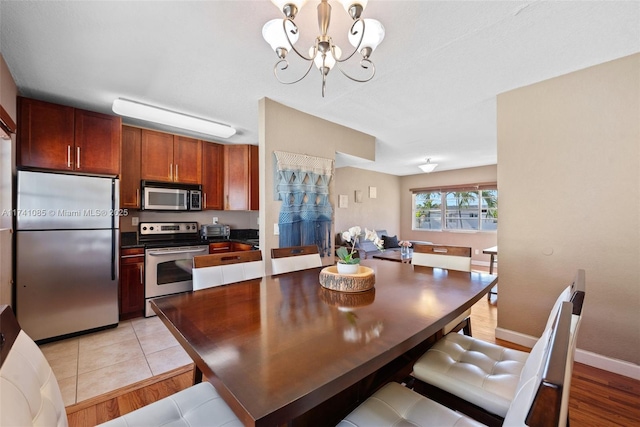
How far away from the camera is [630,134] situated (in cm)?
195

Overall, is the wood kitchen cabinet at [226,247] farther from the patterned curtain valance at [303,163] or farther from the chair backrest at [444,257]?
the chair backrest at [444,257]

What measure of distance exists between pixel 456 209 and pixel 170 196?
21.0 feet

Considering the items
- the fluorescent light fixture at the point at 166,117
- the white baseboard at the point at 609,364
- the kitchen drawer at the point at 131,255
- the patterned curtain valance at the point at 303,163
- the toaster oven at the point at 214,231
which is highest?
the fluorescent light fixture at the point at 166,117

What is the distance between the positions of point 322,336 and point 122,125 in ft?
11.3

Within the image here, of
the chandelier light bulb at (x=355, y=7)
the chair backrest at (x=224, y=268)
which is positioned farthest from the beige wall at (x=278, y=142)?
the chandelier light bulb at (x=355, y=7)

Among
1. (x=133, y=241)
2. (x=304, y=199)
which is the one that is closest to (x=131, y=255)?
(x=133, y=241)

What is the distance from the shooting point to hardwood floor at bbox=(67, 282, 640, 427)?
1.57 m

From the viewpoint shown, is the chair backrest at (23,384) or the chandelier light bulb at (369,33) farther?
the chandelier light bulb at (369,33)

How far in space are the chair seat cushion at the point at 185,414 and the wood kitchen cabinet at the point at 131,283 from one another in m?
2.51

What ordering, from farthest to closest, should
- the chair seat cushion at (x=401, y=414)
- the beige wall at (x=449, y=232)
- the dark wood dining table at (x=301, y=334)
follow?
the beige wall at (x=449, y=232) → the chair seat cushion at (x=401, y=414) → the dark wood dining table at (x=301, y=334)

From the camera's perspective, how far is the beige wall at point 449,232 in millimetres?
6176

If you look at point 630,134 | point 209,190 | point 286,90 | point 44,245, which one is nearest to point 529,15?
point 630,134

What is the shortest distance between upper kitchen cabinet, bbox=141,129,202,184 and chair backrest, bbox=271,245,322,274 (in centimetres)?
221

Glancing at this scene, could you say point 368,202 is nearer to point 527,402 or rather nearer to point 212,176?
point 212,176
